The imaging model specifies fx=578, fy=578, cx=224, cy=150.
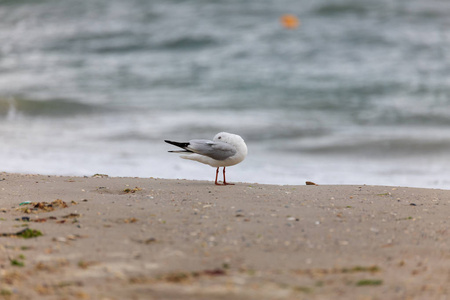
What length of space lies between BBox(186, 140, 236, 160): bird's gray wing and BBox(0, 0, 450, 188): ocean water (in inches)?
66.0

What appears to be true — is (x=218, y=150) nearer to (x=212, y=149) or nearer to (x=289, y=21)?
(x=212, y=149)

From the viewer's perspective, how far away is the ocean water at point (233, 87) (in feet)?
28.2

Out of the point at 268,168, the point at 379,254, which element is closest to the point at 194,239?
the point at 379,254

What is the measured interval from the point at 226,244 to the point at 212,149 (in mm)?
2137

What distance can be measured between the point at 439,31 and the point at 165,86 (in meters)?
8.87

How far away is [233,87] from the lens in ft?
48.0

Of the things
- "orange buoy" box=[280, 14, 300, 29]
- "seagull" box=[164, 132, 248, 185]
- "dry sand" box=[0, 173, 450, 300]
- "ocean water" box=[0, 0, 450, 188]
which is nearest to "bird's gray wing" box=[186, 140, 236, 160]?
"seagull" box=[164, 132, 248, 185]

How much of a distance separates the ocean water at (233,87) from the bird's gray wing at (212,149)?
5.50ft

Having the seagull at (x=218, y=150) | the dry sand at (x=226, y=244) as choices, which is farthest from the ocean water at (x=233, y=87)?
the dry sand at (x=226, y=244)

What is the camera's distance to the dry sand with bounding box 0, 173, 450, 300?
2.82 m

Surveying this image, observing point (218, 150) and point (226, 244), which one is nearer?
point (226, 244)

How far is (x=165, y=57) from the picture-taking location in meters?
17.9

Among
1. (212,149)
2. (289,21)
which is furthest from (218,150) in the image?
(289,21)

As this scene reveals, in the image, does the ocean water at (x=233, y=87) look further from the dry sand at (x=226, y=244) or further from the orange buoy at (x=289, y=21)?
the dry sand at (x=226, y=244)
